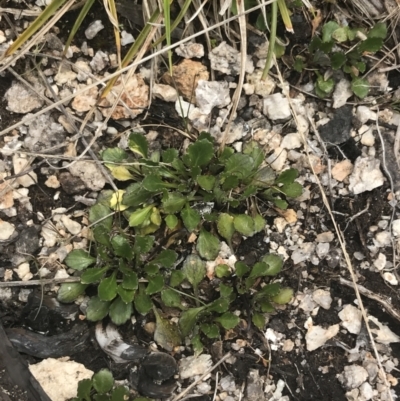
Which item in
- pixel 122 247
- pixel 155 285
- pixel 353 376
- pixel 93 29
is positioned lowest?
pixel 353 376

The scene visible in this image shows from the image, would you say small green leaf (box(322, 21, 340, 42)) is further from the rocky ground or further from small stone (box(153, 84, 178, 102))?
small stone (box(153, 84, 178, 102))

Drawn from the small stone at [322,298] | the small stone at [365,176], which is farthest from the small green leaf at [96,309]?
the small stone at [365,176]

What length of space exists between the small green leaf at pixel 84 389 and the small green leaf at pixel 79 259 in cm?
31

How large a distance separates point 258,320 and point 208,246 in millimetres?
254

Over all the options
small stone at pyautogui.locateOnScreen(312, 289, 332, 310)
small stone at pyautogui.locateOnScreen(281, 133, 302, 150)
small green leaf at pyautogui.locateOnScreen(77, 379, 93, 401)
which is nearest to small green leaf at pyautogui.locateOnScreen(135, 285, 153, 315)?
small green leaf at pyautogui.locateOnScreen(77, 379, 93, 401)

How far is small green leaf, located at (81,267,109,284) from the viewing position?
156 cm

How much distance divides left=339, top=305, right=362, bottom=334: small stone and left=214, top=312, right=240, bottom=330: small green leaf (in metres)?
0.32

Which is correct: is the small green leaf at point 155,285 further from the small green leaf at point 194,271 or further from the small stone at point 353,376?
the small stone at point 353,376

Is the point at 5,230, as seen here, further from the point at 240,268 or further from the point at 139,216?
the point at 240,268

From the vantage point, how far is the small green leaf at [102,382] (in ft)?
5.03

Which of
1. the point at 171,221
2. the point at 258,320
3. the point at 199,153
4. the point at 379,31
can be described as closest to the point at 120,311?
the point at 171,221

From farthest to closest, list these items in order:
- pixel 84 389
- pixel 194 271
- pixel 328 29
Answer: pixel 328 29, pixel 194 271, pixel 84 389

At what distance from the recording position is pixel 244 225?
1630 mm

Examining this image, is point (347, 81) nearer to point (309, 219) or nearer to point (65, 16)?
point (309, 219)
